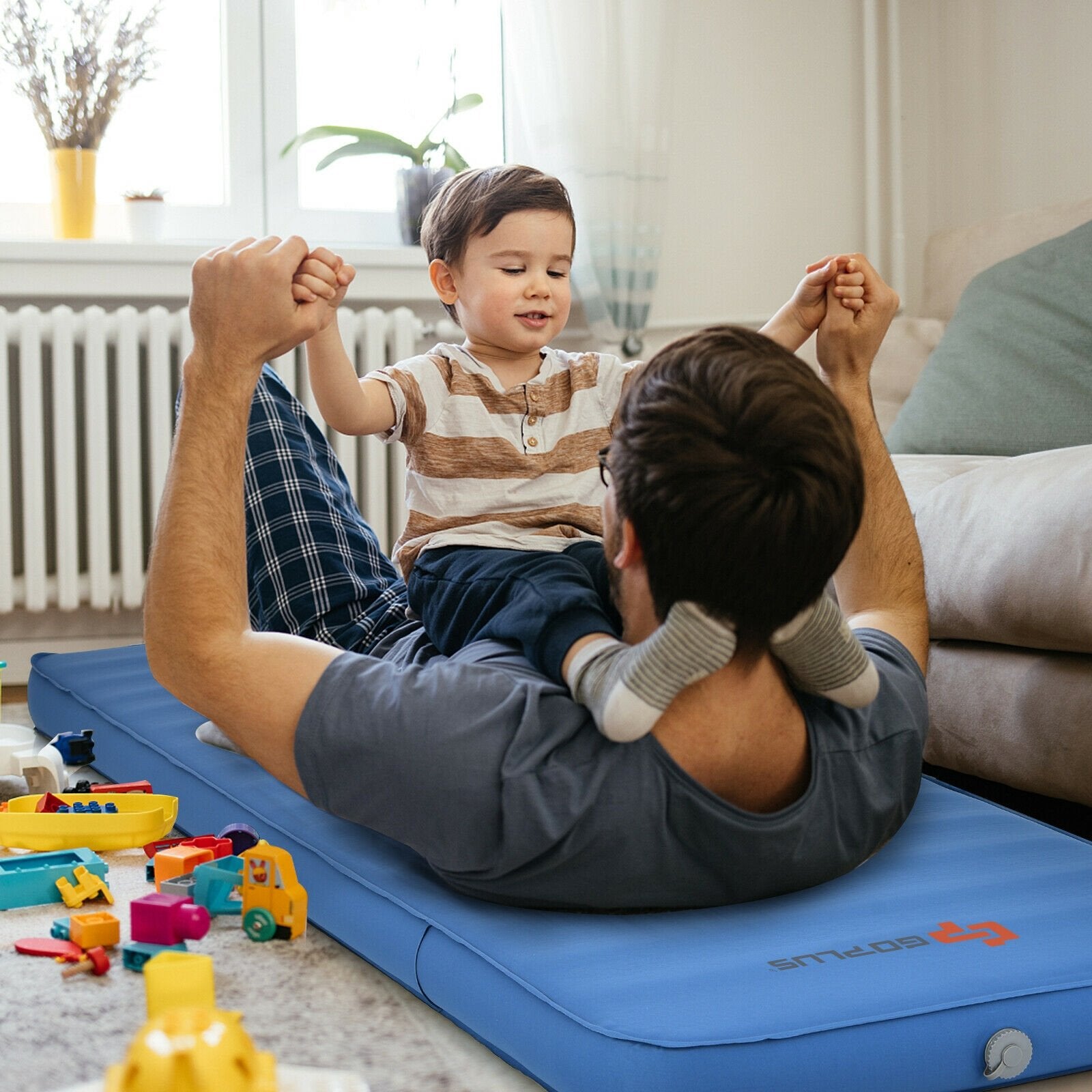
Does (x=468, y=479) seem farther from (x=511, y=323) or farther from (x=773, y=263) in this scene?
(x=773, y=263)

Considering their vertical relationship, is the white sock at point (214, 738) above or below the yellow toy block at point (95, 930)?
above

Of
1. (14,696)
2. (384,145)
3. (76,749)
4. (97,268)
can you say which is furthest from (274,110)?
(76,749)

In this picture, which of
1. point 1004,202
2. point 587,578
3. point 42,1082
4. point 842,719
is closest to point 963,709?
point 842,719

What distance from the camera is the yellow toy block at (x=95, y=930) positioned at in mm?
1214

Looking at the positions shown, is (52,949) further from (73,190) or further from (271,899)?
(73,190)

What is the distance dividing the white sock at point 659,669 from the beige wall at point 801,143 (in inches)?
91.0

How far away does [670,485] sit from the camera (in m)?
0.93

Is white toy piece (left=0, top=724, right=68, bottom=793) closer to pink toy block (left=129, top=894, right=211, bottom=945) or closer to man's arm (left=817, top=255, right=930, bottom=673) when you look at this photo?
pink toy block (left=129, top=894, right=211, bottom=945)

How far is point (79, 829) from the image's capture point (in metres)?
1.53

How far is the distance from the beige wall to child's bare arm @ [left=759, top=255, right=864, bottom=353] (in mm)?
1757

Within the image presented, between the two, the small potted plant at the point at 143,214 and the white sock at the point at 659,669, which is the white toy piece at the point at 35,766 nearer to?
the white sock at the point at 659,669

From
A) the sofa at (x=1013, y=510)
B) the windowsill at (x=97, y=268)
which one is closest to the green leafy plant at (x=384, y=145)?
the windowsill at (x=97, y=268)

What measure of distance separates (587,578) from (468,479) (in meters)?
0.29

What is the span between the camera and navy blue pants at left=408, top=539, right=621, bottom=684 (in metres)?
1.13
